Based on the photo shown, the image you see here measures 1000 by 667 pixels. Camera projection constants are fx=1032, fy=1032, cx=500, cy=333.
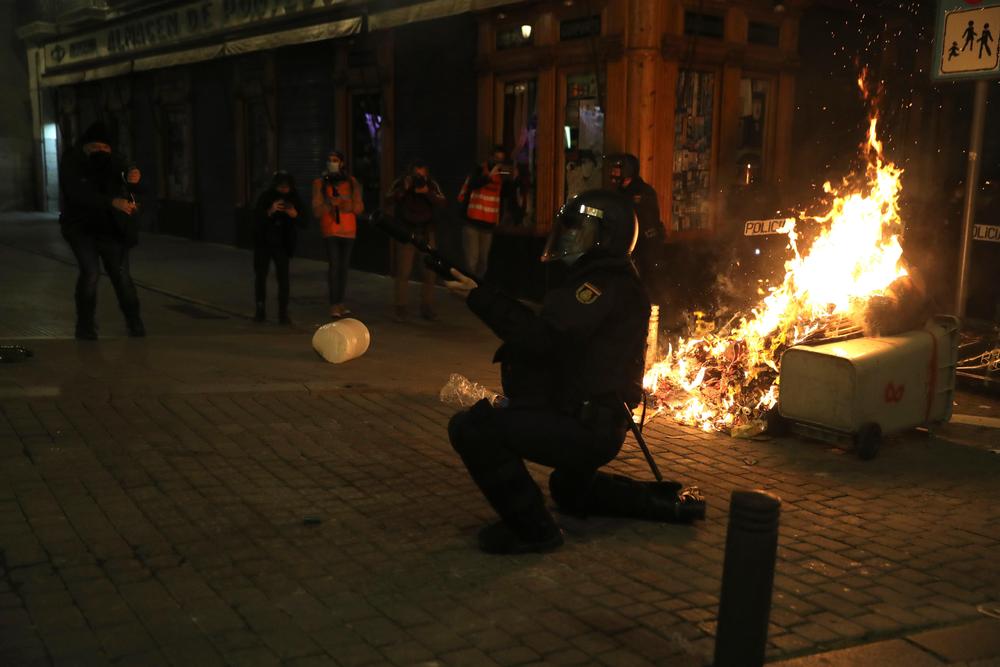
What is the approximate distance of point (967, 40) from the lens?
7203 millimetres

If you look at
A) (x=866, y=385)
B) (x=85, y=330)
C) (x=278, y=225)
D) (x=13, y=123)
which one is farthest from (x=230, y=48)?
(x=13, y=123)

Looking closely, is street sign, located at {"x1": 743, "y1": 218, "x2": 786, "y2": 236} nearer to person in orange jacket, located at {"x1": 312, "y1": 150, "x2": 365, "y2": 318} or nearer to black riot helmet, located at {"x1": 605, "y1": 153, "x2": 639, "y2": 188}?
black riot helmet, located at {"x1": 605, "y1": 153, "x2": 639, "y2": 188}

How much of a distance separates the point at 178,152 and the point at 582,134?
12635mm

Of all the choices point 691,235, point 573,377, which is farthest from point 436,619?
point 691,235

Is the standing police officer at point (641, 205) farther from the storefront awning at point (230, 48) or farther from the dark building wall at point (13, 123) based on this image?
the dark building wall at point (13, 123)

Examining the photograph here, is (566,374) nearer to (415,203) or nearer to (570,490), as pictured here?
(570,490)

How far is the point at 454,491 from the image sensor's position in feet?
18.9

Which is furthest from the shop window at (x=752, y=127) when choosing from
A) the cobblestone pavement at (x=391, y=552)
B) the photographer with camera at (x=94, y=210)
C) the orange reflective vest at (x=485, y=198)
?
the photographer with camera at (x=94, y=210)

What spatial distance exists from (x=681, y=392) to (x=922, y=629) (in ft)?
12.3

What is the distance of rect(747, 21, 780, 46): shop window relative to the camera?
1282 cm

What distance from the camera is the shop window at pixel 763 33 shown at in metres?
12.8

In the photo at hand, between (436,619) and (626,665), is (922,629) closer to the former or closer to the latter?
(626,665)

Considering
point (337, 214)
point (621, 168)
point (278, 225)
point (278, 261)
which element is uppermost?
point (621, 168)

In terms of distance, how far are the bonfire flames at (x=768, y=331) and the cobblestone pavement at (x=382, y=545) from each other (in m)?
0.40
